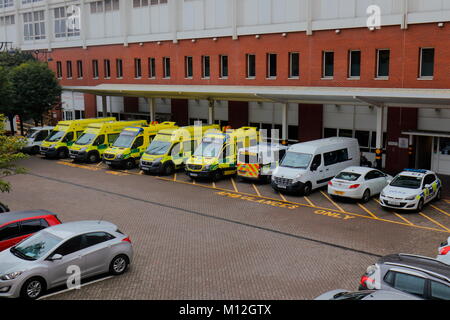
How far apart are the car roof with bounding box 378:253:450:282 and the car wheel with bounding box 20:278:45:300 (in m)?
7.63

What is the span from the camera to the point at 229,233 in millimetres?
16734

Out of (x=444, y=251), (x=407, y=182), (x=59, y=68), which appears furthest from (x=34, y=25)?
(x=444, y=251)

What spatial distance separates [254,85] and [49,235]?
2224 centimetres

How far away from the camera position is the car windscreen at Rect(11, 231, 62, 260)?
11.9m

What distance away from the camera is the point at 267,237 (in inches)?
641

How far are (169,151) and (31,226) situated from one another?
43.7 ft

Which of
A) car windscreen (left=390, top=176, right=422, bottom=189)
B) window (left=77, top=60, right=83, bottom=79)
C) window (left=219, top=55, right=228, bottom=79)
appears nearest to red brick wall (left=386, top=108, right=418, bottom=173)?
car windscreen (left=390, top=176, right=422, bottom=189)

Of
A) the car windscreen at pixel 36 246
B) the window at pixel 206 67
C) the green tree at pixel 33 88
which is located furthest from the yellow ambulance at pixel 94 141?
the car windscreen at pixel 36 246

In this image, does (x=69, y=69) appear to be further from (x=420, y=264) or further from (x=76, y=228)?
(x=420, y=264)

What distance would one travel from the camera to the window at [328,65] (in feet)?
95.6

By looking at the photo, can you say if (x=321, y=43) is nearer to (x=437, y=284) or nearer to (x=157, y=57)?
(x=157, y=57)

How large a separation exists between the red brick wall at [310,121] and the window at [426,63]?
243 inches

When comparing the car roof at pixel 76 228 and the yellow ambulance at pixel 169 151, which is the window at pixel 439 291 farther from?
the yellow ambulance at pixel 169 151

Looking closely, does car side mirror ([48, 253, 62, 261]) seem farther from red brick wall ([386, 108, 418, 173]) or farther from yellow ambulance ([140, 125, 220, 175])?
red brick wall ([386, 108, 418, 173])
